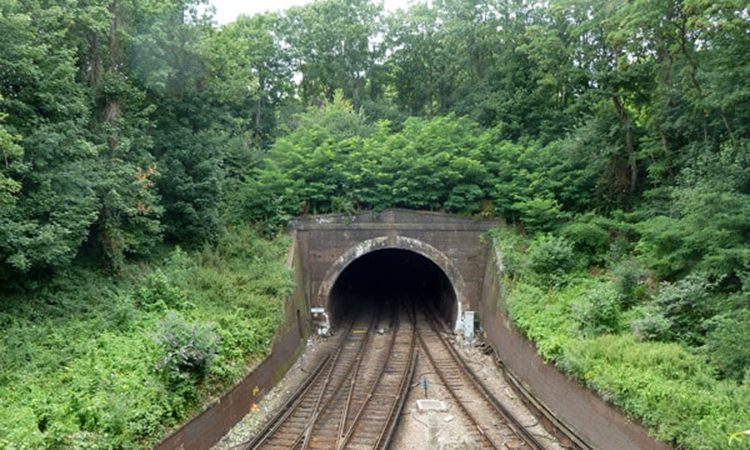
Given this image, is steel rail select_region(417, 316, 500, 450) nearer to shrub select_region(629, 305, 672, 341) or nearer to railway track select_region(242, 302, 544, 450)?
railway track select_region(242, 302, 544, 450)

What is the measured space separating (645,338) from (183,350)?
992 cm

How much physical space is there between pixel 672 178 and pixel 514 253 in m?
5.68

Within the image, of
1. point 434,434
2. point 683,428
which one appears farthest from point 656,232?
point 434,434

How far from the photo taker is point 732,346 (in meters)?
9.47

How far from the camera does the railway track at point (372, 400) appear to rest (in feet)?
39.2

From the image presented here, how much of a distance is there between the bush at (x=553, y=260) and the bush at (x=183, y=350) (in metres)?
10.5

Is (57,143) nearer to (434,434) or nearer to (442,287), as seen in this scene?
(434,434)

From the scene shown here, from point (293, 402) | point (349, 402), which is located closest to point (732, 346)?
point (349, 402)

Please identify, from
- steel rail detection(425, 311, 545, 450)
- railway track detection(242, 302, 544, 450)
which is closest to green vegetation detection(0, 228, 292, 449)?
railway track detection(242, 302, 544, 450)

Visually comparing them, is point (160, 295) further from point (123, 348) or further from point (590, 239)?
point (590, 239)

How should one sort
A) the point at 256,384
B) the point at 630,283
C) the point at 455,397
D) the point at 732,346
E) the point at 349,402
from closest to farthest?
the point at 732,346 → the point at 630,283 → the point at 256,384 → the point at 349,402 → the point at 455,397

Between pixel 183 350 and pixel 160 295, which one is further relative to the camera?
pixel 160 295

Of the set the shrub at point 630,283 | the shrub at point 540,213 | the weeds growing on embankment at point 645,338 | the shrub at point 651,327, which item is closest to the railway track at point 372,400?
the weeds growing on embankment at point 645,338

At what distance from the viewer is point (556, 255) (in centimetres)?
Answer: 1680
